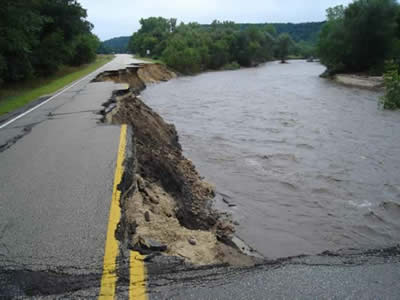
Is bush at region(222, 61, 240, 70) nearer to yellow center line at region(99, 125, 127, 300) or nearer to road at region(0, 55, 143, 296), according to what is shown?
road at region(0, 55, 143, 296)

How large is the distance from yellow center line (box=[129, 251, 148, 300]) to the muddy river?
3.07 metres

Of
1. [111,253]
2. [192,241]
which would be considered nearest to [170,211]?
[192,241]

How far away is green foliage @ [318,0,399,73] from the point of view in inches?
1785

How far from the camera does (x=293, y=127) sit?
15.6 meters

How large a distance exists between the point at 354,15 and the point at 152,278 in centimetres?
5507

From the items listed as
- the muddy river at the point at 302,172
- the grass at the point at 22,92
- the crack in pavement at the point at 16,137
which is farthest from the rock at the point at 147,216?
the grass at the point at 22,92

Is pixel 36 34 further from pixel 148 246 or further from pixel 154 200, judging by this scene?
pixel 148 246

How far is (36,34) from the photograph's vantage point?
2652 centimetres

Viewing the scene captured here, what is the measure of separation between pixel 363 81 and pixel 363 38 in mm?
13934

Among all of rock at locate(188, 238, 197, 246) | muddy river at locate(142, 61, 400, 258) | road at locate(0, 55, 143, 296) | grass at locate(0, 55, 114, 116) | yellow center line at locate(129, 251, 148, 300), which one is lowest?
muddy river at locate(142, 61, 400, 258)

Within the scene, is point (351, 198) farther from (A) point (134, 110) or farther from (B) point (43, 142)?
(A) point (134, 110)

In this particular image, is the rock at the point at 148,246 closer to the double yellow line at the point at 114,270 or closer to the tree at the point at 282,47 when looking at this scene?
the double yellow line at the point at 114,270

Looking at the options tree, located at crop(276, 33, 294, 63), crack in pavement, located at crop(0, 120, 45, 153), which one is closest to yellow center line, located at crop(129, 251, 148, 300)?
crack in pavement, located at crop(0, 120, 45, 153)

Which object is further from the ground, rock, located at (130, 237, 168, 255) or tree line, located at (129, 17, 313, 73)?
tree line, located at (129, 17, 313, 73)
